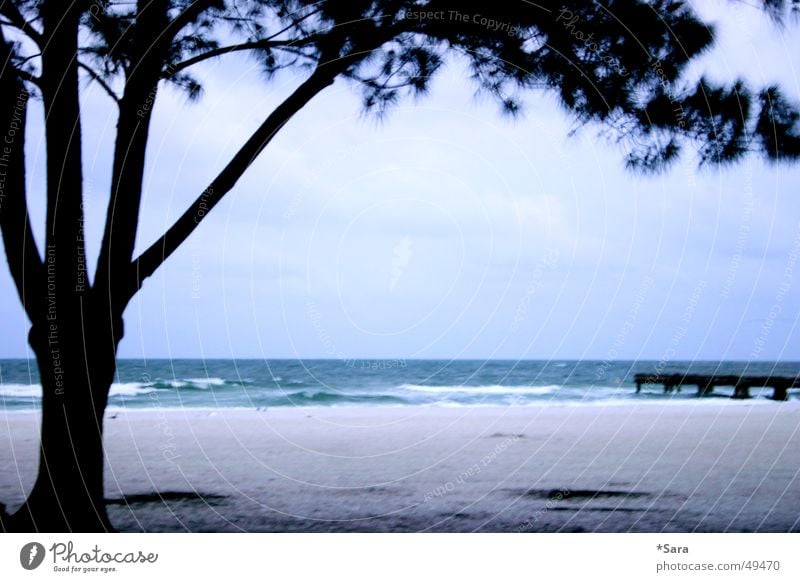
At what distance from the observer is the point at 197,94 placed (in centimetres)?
470

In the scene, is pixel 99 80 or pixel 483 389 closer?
pixel 99 80

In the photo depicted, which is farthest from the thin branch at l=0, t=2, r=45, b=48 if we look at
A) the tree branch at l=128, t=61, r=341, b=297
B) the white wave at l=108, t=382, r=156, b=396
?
the white wave at l=108, t=382, r=156, b=396

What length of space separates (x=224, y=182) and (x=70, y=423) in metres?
1.25

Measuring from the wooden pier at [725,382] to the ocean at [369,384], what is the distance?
165 mm

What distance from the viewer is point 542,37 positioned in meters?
4.58

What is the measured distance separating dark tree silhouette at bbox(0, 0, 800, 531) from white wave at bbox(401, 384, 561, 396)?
37.0ft

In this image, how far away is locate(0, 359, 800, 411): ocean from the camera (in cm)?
1418

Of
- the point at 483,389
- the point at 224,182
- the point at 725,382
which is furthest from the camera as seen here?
the point at 725,382

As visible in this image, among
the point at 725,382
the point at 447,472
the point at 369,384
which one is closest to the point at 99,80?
the point at 447,472

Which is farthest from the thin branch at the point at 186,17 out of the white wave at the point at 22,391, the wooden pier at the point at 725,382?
the wooden pier at the point at 725,382

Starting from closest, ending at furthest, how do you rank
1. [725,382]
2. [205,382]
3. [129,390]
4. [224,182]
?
[224,182], [129,390], [205,382], [725,382]
